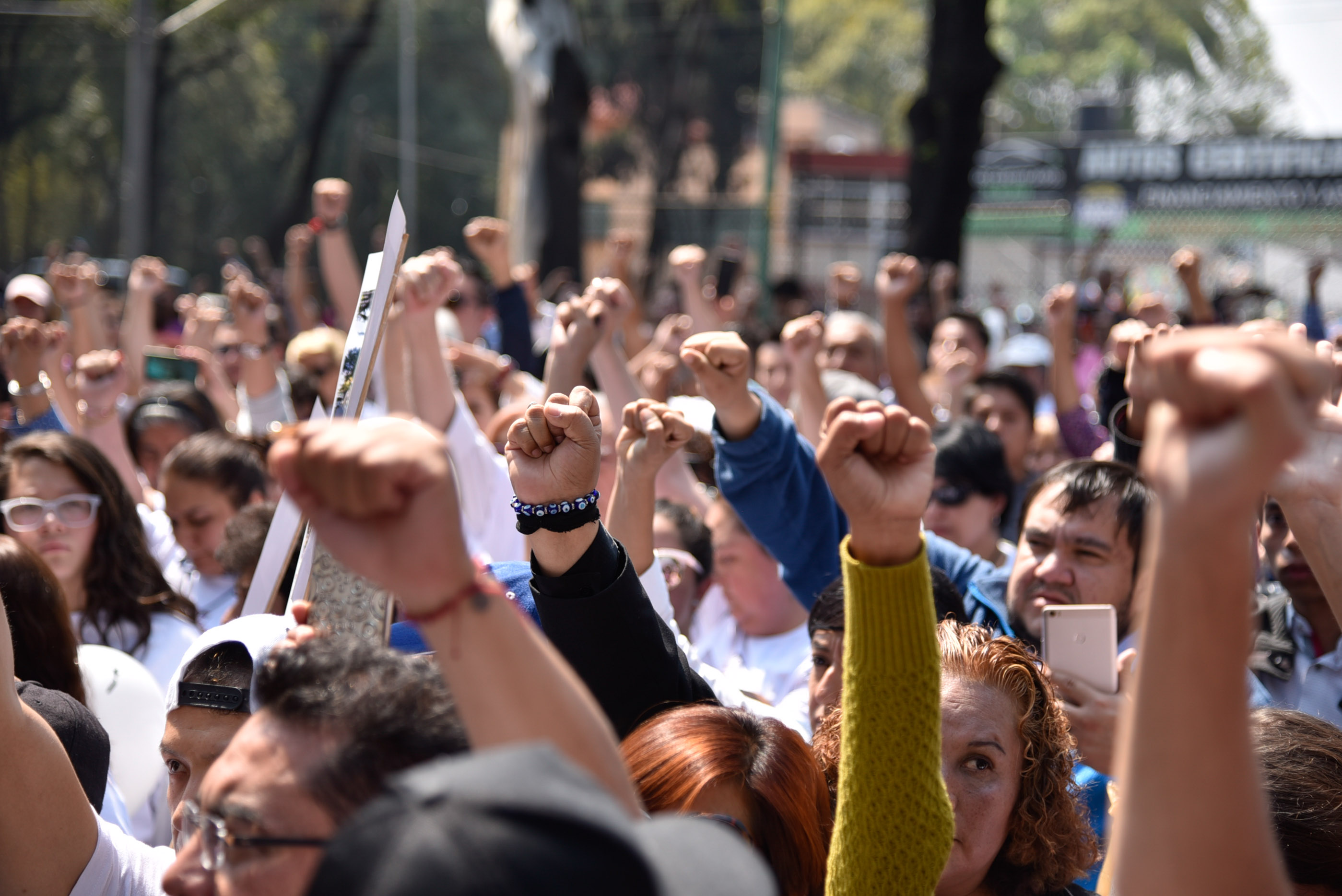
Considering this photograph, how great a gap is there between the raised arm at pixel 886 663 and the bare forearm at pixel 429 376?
2273 millimetres

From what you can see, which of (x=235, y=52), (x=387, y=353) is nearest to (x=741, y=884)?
(x=387, y=353)

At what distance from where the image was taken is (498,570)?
2.48 m

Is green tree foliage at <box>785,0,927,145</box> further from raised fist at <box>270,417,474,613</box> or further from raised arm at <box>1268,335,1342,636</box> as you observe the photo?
raised fist at <box>270,417,474,613</box>

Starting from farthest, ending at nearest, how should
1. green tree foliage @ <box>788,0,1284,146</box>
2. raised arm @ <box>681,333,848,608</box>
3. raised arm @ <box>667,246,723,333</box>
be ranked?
green tree foliage @ <box>788,0,1284,146</box>, raised arm @ <box>667,246,723,333</box>, raised arm @ <box>681,333,848,608</box>

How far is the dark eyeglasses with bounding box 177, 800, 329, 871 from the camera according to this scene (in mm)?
1262

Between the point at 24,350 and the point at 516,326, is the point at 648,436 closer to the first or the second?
the point at 24,350

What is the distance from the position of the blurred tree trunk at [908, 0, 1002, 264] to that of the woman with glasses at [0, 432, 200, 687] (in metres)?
7.40

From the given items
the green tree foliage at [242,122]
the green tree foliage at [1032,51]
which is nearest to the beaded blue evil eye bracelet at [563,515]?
the green tree foliage at [242,122]

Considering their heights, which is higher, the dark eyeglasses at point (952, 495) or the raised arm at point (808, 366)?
the raised arm at point (808, 366)

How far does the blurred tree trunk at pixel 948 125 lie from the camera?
30.7ft

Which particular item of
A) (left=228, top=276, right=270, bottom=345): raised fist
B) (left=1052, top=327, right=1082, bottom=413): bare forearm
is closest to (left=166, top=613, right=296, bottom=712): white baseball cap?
(left=228, top=276, right=270, bottom=345): raised fist

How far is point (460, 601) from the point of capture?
1.16 metres

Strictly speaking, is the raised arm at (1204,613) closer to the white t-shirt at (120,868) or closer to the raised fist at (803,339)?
the white t-shirt at (120,868)

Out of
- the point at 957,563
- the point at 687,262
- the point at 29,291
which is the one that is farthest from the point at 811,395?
the point at 29,291
